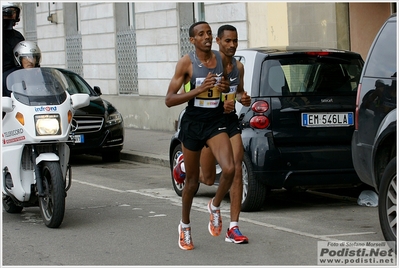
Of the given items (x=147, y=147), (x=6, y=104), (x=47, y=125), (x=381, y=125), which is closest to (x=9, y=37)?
(x=6, y=104)

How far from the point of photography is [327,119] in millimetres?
8898

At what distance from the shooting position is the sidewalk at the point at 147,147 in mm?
14680

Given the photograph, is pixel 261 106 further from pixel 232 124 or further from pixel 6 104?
pixel 6 104

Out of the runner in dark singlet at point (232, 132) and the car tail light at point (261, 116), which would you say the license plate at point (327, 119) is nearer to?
the car tail light at point (261, 116)

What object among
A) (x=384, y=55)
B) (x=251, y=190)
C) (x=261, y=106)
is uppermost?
(x=384, y=55)

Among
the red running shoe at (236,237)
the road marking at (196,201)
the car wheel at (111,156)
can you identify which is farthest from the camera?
the car wheel at (111,156)

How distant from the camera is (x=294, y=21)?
16047 mm

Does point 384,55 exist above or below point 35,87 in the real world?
above

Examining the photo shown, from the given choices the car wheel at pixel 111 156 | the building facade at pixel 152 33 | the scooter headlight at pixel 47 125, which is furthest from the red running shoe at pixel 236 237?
the building facade at pixel 152 33

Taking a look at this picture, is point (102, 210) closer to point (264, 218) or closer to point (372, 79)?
point (264, 218)

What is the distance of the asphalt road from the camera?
269 inches

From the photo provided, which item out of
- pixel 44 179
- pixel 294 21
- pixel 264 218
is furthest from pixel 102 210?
pixel 294 21

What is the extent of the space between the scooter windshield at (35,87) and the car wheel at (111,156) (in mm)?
6194

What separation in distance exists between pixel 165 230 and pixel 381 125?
7.31ft
